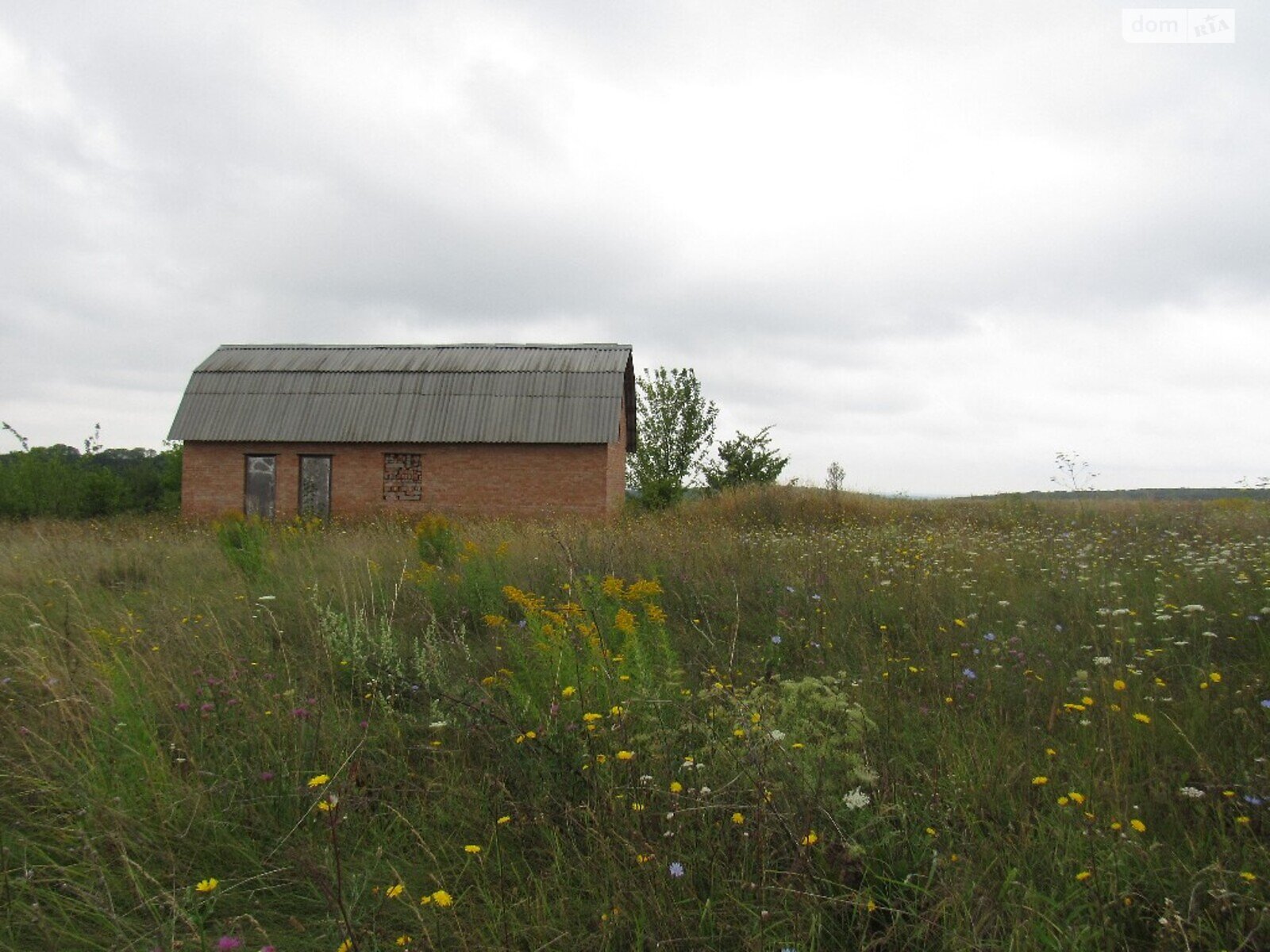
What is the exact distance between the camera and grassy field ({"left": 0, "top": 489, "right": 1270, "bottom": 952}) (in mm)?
2096

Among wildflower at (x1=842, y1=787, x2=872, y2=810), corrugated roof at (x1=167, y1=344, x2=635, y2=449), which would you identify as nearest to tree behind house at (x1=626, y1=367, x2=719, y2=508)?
corrugated roof at (x1=167, y1=344, x2=635, y2=449)

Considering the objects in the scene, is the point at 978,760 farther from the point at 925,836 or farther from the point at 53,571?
the point at 53,571

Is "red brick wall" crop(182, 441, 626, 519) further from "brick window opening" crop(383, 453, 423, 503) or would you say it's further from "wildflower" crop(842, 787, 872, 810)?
"wildflower" crop(842, 787, 872, 810)

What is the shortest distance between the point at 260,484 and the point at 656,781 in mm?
21967

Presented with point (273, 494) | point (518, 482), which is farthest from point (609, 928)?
point (273, 494)

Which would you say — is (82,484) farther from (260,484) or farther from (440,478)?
(440,478)

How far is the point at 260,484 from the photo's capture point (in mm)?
21781

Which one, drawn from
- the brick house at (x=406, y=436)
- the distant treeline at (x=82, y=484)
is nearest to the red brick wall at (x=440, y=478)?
the brick house at (x=406, y=436)

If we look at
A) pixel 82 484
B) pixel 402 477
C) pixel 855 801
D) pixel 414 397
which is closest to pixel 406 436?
pixel 402 477

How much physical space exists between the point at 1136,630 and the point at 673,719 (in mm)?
3361

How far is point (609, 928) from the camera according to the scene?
205 centimetres

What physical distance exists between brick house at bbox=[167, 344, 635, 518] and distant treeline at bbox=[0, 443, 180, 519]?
5.29 metres

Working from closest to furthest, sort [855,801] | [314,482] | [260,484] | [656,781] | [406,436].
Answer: [855,801], [656,781], [406,436], [314,482], [260,484]

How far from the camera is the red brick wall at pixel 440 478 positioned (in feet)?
68.2
